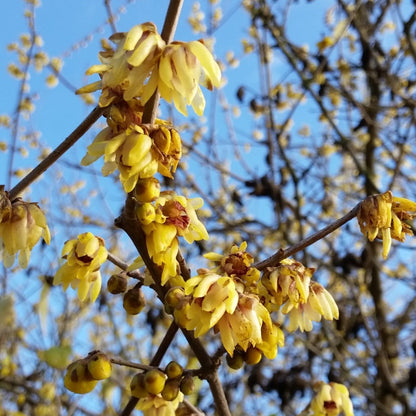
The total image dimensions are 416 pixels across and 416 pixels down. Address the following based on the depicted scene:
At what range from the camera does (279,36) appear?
3.78 m

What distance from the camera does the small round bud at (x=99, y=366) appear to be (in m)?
0.97

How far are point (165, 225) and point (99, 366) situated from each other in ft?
0.95

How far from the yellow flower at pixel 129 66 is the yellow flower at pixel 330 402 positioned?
38.6 inches

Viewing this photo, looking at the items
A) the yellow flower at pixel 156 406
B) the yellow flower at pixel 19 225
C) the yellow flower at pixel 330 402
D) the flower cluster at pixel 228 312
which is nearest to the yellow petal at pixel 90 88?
the yellow flower at pixel 19 225

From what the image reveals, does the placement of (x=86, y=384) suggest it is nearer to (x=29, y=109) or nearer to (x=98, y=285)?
(x=98, y=285)

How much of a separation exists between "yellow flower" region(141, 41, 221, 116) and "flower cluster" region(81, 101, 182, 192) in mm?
49

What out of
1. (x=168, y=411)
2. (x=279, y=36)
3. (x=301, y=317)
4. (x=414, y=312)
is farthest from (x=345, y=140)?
(x=168, y=411)

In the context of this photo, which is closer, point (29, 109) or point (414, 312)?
point (414, 312)

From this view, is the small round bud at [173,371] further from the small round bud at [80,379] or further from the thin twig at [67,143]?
the thin twig at [67,143]

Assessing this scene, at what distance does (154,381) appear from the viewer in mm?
946

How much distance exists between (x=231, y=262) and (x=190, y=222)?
0.11m

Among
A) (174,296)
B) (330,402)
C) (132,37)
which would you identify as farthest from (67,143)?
(330,402)

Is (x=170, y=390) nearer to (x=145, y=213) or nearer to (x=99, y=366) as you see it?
(x=99, y=366)

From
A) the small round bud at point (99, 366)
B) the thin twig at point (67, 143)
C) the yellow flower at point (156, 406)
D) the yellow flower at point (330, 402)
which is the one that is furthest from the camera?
the yellow flower at point (330, 402)
